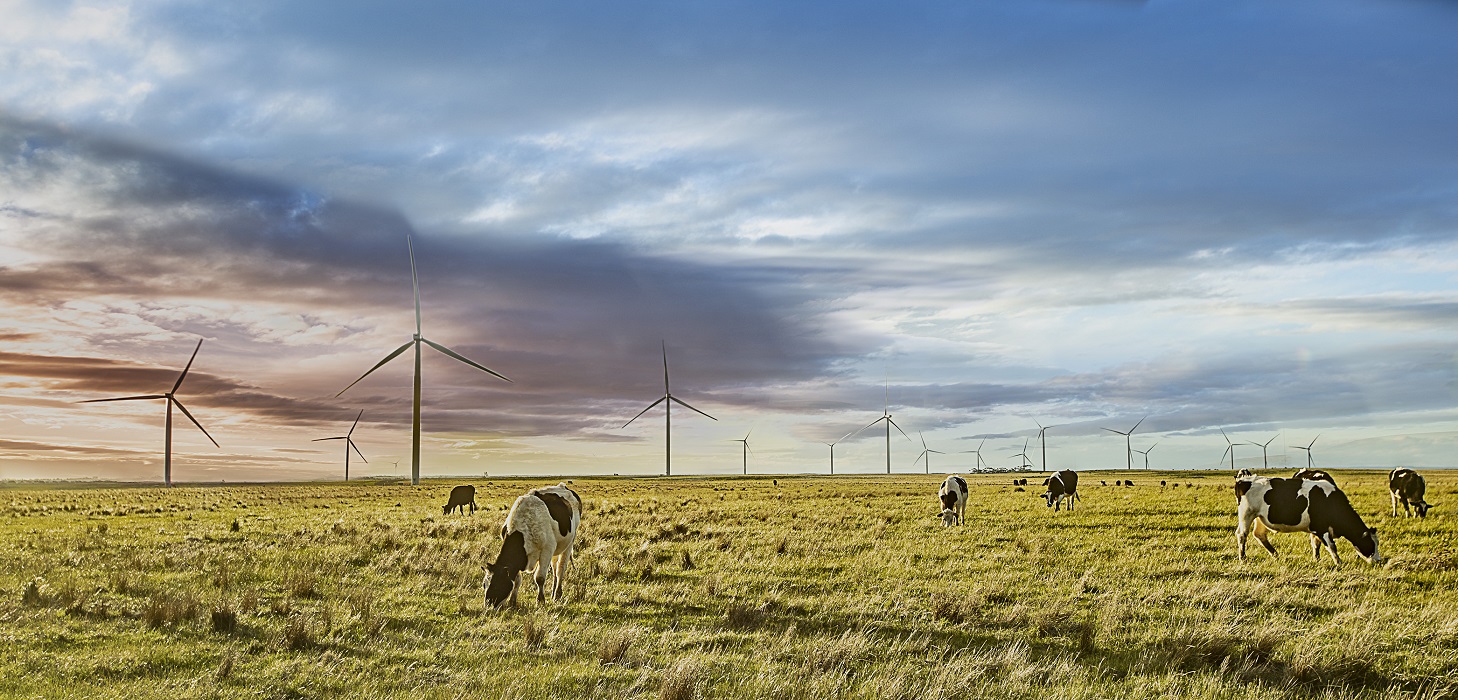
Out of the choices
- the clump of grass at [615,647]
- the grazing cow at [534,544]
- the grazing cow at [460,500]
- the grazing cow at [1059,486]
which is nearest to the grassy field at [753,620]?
the clump of grass at [615,647]

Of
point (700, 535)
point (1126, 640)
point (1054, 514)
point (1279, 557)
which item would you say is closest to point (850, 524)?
point (700, 535)

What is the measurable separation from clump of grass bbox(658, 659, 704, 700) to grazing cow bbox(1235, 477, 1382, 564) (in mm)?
16141

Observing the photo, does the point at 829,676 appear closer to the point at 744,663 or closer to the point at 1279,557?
the point at 744,663

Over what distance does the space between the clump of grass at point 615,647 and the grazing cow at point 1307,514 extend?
1589cm

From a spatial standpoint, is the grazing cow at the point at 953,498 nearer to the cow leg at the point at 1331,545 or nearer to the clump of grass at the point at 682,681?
the cow leg at the point at 1331,545

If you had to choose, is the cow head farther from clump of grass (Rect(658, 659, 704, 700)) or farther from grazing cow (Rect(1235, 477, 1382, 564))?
clump of grass (Rect(658, 659, 704, 700))

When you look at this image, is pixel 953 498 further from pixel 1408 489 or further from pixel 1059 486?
pixel 1408 489

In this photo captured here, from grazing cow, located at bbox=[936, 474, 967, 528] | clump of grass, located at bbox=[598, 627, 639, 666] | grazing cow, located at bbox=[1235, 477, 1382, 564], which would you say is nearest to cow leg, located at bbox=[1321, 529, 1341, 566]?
grazing cow, located at bbox=[1235, 477, 1382, 564]

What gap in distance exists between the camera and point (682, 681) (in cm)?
930

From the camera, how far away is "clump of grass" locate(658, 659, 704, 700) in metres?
9.05

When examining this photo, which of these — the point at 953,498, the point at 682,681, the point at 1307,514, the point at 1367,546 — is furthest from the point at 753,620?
the point at 953,498

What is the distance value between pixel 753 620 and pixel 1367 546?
15.4m

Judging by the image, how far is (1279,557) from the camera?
20.4 metres

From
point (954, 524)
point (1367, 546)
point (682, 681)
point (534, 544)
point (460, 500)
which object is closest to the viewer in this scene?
point (682, 681)
